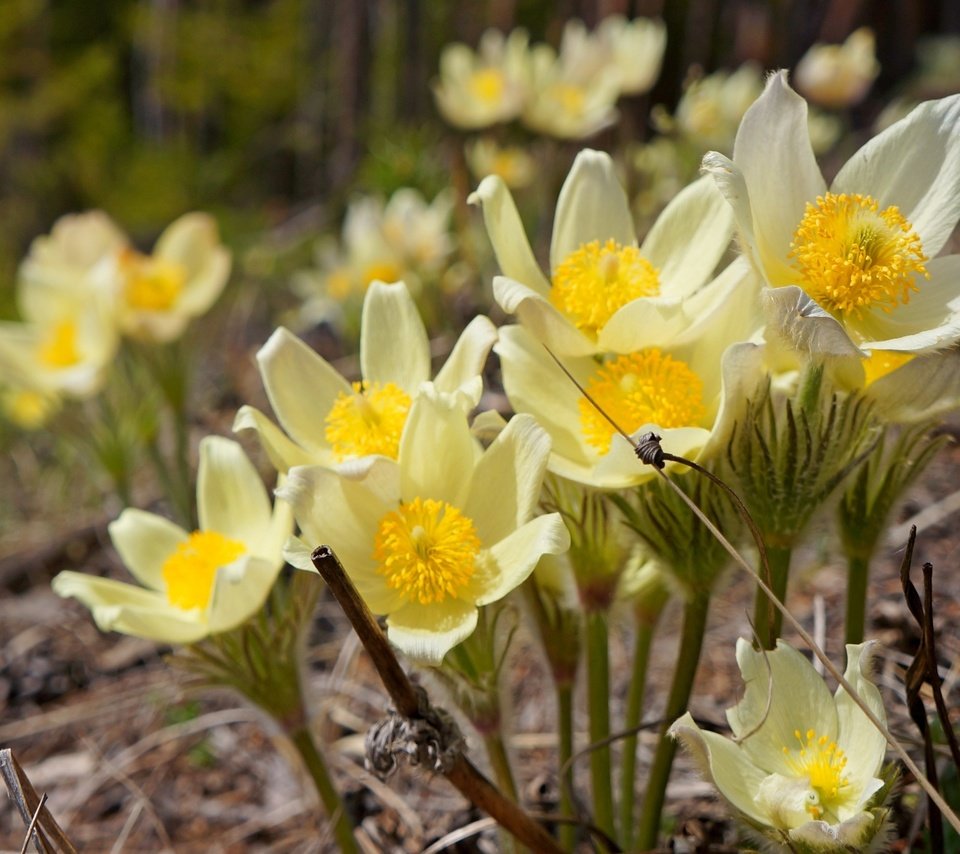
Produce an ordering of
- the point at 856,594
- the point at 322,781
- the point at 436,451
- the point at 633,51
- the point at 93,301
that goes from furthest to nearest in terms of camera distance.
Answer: the point at 633,51, the point at 93,301, the point at 322,781, the point at 856,594, the point at 436,451

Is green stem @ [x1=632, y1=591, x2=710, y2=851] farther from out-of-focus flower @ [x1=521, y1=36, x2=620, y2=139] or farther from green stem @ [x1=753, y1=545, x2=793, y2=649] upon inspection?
out-of-focus flower @ [x1=521, y1=36, x2=620, y2=139]

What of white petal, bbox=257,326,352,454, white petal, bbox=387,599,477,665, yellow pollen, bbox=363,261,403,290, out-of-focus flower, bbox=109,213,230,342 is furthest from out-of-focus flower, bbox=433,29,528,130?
white petal, bbox=387,599,477,665

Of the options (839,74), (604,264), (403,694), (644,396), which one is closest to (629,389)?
(644,396)

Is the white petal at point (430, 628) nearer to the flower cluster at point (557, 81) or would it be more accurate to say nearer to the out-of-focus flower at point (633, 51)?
the flower cluster at point (557, 81)

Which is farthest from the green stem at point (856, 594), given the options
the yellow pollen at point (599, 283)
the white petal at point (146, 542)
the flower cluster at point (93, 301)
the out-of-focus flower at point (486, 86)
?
the out-of-focus flower at point (486, 86)

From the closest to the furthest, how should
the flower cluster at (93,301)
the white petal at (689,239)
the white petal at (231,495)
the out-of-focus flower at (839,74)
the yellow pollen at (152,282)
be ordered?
the white petal at (689,239) → the white petal at (231,495) → the flower cluster at (93,301) → the yellow pollen at (152,282) → the out-of-focus flower at (839,74)

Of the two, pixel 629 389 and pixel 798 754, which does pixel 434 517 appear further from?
pixel 798 754
